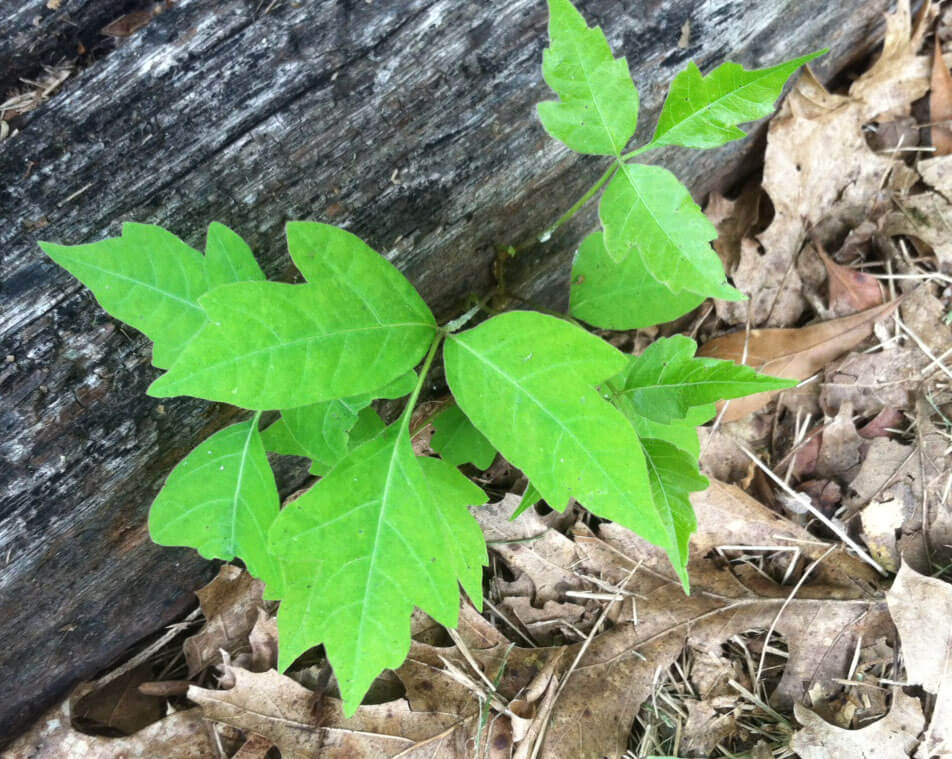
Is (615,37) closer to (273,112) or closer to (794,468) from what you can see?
(273,112)

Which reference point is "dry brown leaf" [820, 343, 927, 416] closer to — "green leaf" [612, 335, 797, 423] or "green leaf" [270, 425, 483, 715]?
"green leaf" [612, 335, 797, 423]

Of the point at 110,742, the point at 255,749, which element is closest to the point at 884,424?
the point at 255,749

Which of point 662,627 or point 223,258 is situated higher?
point 223,258

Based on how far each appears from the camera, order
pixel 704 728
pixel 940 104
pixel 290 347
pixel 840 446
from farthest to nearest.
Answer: pixel 940 104 < pixel 840 446 < pixel 704 728 < pixel 290 347

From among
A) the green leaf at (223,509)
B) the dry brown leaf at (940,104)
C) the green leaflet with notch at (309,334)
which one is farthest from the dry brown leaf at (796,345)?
the green leaf at (223,509)

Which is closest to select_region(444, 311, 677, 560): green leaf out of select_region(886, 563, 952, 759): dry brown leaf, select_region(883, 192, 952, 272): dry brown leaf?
select_region(886, 563, 952, 759): dry brown leaf

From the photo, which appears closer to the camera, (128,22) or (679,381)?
(679,381)

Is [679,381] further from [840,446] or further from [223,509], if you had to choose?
[840,446]
